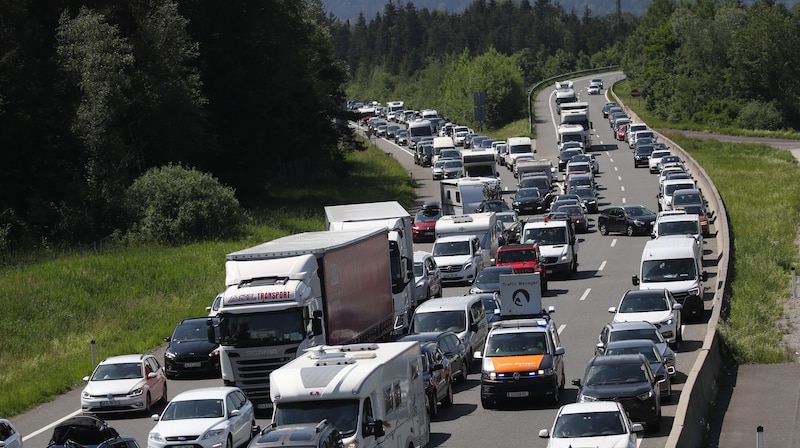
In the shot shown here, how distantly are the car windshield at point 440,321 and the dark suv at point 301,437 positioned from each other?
13.5 m

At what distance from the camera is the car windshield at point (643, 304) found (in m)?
33.7

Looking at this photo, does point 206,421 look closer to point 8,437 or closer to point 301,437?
point 8,437

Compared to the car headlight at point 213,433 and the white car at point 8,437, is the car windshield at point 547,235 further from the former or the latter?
the white car at point 8,437

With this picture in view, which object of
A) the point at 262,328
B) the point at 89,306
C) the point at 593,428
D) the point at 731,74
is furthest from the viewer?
the point at 731,74

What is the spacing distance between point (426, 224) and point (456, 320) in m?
29.0

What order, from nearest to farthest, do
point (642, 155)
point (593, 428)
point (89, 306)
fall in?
1. point (593, 428)
2. point (89, 306)
3. point (642, 155)

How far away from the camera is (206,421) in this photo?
23.4 metres

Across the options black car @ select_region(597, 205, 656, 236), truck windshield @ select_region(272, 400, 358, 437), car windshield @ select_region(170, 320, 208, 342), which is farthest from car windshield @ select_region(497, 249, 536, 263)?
truck windshield @ select_region(272, 400, 358, 437)

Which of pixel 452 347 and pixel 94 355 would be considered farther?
pixel 94 355

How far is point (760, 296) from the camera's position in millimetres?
40688

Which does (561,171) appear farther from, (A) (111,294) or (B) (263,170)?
(A) (111,294)

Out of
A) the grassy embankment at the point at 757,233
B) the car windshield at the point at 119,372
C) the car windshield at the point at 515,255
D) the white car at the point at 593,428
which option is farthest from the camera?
the car windshield at the point at 515,255

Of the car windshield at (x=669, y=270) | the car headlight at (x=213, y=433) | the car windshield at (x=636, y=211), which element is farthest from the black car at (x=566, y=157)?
the car headlight at (x=213, y=433)

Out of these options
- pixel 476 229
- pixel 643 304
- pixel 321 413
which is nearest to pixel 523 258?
pixel 476 229
